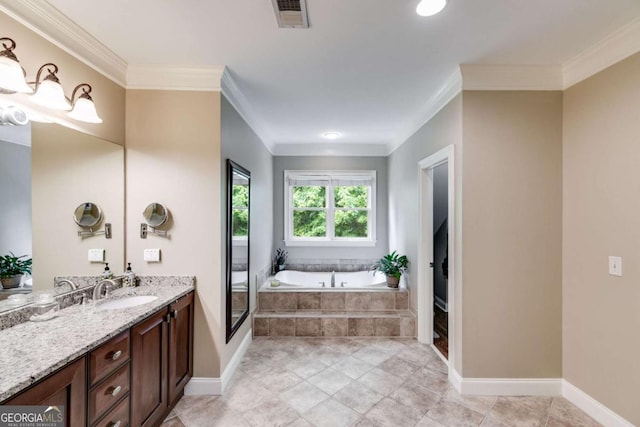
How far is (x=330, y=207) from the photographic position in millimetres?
4988

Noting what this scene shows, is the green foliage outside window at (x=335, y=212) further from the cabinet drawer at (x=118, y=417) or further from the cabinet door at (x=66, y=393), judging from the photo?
the cabinet door at (x=66, y=393)

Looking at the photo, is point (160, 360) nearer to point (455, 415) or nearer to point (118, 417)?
point (118, 417)

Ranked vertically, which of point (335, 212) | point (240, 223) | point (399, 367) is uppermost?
point (335, 212)

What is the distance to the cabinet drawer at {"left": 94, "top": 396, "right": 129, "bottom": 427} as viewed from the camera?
54.6 inches

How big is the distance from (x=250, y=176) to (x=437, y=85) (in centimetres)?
213

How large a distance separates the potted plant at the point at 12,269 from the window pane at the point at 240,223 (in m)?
1.33

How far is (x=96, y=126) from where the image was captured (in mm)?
→ 2045

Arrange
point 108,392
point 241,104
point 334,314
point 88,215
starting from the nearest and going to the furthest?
point 108,392 < point 88,215 < point 241,104 < point 334,314

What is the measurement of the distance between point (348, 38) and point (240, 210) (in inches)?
71.4

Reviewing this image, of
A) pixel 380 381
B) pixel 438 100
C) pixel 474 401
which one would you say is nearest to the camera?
pixel 474 401

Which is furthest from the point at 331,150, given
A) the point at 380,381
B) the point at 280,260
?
the point at 380,381

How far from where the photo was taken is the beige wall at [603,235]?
179cm

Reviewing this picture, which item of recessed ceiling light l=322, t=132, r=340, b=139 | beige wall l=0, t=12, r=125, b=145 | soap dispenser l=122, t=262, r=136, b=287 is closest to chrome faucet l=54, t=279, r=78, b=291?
soap dispenser l=122, t=262, r=136, b=287

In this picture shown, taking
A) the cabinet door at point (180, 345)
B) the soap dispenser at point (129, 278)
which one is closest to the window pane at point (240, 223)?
the cabinet door at point (180, 345)
